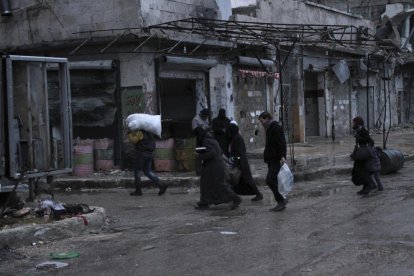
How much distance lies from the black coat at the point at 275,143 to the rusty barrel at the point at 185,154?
18.3ft

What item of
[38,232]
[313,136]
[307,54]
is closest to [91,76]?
[38,232]

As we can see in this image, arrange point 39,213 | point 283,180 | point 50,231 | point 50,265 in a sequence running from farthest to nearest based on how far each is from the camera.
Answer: point 283,180 → point 39,213 → point 50,231 → point 50,265

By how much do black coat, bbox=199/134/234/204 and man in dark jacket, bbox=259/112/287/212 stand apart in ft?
2.53

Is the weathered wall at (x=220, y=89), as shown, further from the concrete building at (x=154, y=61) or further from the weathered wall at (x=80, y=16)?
the weathered wall at (x=80, y=16)

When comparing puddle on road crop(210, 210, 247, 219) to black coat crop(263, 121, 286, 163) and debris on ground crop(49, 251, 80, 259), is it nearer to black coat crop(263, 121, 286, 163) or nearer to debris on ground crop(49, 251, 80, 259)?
black coat crop(263, 121, 286, 163)

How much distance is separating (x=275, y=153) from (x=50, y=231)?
3818mm

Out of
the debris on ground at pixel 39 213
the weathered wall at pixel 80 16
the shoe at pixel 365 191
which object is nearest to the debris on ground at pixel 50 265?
the debris on ground at pixel 39 213

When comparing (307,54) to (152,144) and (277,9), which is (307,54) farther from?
(152,144)

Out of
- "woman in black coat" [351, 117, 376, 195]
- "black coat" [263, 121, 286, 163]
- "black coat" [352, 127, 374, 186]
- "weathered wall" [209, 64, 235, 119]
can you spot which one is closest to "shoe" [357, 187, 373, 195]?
"woman in black coat" [351, 117, 376, 195]

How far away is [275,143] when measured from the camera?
963 cm

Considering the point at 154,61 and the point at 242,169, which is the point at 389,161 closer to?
the point at 242,169

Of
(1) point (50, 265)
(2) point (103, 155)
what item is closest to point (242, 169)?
(1) point (50, 265)

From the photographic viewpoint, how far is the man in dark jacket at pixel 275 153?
9.61m

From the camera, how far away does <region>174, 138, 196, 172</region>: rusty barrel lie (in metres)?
15.2
